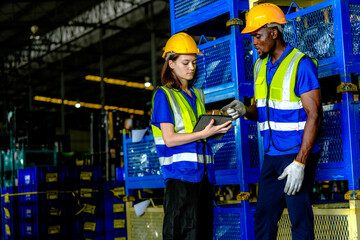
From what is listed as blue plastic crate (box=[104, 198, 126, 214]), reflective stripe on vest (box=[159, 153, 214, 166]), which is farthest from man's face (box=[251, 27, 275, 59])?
blue plastic crate (box=[104, 198, 126, 214])

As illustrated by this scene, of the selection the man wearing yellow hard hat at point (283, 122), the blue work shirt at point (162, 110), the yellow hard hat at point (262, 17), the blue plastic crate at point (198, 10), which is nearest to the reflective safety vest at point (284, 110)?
the man wearing yellow hard hat at point (283, 122)

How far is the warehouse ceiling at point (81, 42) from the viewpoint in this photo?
23797 mm

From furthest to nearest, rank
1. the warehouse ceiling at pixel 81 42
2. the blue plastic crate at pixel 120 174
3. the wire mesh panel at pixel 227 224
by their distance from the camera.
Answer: the warehouse ceiling at pixel 81 42 < the blue plastic crate at pixel 120 174 < the wire mesh panel at pixel 227 224

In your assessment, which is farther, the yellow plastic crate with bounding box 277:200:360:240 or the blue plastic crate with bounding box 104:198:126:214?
the blue plastic crate with bounding box 104:198:126:214

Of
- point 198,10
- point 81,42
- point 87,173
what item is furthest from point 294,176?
point 81,42

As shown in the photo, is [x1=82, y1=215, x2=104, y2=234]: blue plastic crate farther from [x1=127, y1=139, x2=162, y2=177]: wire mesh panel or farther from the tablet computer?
the tablet computer

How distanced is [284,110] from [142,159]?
3481mm

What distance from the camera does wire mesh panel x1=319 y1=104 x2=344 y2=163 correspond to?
14.4 feet

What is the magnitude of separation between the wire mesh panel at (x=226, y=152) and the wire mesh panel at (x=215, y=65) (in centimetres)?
59

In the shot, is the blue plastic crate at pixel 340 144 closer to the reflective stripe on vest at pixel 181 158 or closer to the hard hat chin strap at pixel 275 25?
the hard hat chin strap at pixel 275 25

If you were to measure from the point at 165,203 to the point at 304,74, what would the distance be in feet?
4.40

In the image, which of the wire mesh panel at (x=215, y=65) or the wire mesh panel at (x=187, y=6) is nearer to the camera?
the wire mesh panel at (x=215, y=65)

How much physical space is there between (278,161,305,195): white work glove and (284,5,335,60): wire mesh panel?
1502 mm

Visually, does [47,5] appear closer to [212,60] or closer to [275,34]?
[212,60]
